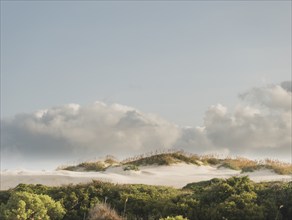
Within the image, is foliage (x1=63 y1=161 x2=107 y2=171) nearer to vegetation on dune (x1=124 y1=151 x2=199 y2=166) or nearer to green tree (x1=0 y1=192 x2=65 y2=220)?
vegetation on dune (x1=124 y1=151 x2=199 y2=166)

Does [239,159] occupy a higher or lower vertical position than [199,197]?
higher

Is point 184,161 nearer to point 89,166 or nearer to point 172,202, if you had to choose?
point 89,166

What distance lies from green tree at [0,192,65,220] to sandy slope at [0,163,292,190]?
9.43 metres

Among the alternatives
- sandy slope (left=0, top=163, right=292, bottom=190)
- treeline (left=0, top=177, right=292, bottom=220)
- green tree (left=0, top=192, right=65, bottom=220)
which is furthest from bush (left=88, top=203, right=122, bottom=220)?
sandy slope (left=0, top=163, right=292, bottom=190)

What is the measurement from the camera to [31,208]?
18656 mm

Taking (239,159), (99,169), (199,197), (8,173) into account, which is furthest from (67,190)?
(239,159)

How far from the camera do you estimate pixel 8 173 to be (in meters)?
32.3

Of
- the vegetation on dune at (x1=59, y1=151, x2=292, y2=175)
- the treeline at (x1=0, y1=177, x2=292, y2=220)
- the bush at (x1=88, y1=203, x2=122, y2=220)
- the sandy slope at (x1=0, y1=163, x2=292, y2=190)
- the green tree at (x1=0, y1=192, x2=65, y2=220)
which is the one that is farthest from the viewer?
the vegetation on dune at (x1=59, y1=151, x2=292, y2=175)

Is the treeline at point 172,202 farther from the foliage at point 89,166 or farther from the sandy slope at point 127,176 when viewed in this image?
the foliage at point 89,166

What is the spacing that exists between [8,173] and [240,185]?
1747cm

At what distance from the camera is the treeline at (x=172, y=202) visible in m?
17.5

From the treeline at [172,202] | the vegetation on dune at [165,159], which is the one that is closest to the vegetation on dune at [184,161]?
the vegetation on dune at [165,159]

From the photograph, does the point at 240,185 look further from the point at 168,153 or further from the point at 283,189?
the point at 168,153

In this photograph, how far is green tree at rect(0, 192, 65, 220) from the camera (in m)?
18.3
